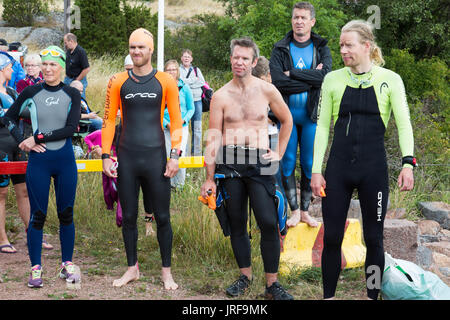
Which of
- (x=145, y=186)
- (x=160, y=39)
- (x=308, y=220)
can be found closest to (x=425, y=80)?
(x=160, y=39)

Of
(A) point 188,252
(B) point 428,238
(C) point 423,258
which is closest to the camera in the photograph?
(A) point 188,252

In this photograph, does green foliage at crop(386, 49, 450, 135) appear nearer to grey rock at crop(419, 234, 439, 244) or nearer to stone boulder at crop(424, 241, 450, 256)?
grey rock at crop(419, 234, 439, 244)

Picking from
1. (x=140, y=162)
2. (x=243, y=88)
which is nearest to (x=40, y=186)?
(x=140, y=162)

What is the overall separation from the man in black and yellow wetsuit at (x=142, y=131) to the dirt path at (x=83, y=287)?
1.98 feet

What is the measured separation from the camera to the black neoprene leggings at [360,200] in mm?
4398

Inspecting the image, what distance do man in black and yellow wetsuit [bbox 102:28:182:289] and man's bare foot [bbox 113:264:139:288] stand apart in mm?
449

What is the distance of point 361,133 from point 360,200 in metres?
0.52

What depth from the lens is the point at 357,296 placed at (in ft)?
17.5

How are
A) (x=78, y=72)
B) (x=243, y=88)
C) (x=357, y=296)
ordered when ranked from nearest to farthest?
(x=243, y=88)
(x=357, y=296)
(x=78, y=72)

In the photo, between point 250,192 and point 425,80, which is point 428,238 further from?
point 425,80

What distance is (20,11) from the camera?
26.9m

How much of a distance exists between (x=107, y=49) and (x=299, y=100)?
51.3 ft

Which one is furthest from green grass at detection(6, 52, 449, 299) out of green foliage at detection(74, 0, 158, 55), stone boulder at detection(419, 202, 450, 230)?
green foliage at detection(74, 0, 158, 55)

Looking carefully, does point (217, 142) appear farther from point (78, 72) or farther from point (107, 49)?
point (107, 49)
